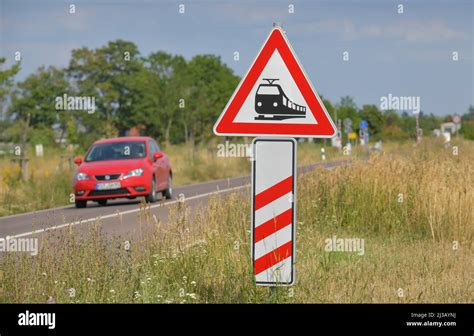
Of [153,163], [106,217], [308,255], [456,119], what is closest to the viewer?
[308,255]

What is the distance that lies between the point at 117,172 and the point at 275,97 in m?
14.8

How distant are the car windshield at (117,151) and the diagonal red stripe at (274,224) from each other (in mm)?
15418

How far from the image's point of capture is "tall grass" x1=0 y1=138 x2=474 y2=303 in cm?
816

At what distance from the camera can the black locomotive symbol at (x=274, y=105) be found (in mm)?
Answer: 7211

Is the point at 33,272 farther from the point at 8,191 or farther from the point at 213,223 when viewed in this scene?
the point at 8,191

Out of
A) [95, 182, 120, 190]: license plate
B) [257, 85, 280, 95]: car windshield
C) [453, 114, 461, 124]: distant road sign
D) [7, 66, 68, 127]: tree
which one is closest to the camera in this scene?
[257, 85, 280, 95]: car windshield

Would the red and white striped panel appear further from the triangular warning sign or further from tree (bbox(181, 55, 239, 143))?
tree (bbox(181, 55, 239, 143))

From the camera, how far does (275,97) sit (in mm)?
7316

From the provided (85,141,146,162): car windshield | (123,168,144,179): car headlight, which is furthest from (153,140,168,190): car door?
(123,168,144,179): car headlight

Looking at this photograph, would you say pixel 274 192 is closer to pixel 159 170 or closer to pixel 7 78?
pixel 159 170

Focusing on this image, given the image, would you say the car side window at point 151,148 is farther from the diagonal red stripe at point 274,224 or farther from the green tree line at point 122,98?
the green tree line at point 122,98

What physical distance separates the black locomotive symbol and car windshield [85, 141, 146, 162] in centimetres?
1555

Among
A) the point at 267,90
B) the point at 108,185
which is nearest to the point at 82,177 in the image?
the point at 108,185

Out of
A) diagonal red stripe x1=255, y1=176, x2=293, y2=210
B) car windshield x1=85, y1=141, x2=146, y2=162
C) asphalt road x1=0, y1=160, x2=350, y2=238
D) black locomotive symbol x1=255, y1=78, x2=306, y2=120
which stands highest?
black locomotive symbol x1=255, y1=78, x2=306, y2=120
